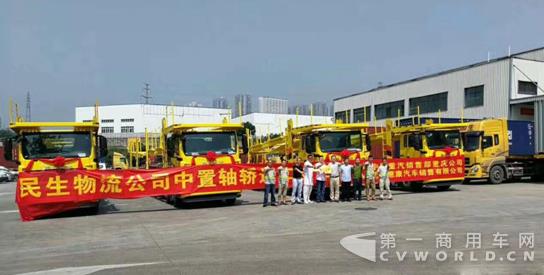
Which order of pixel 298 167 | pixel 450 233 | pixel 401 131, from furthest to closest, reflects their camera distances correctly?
pixel 401 131, pixel 298 167, pixel 450 233

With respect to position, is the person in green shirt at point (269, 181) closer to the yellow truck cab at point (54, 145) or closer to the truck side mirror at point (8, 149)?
the yellow truck cab at point (54, 145)

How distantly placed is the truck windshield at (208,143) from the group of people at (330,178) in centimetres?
147

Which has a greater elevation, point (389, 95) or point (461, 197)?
point (389, 95)

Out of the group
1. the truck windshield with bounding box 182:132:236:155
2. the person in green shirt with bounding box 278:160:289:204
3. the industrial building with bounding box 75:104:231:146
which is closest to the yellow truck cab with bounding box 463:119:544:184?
the person in green shirt with bounding box 278:160:289:204

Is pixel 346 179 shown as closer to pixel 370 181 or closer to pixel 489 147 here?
pixel 370 181

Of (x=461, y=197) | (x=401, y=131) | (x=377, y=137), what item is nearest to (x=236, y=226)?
(x=461, y=197)

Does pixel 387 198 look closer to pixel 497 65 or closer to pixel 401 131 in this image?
pixel 401 131

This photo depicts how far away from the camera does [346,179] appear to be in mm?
16922

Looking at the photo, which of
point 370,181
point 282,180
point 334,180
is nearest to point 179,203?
point 282,180

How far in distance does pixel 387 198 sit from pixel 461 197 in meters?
2.76

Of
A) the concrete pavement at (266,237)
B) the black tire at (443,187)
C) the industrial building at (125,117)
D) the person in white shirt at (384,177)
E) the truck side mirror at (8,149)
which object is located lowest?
the black tire at (443,187)

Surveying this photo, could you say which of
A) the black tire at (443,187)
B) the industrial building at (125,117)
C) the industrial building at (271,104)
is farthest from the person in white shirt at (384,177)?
the industrial building at (125,117)

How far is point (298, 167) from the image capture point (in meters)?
17.0

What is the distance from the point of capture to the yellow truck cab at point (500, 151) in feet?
81.3
